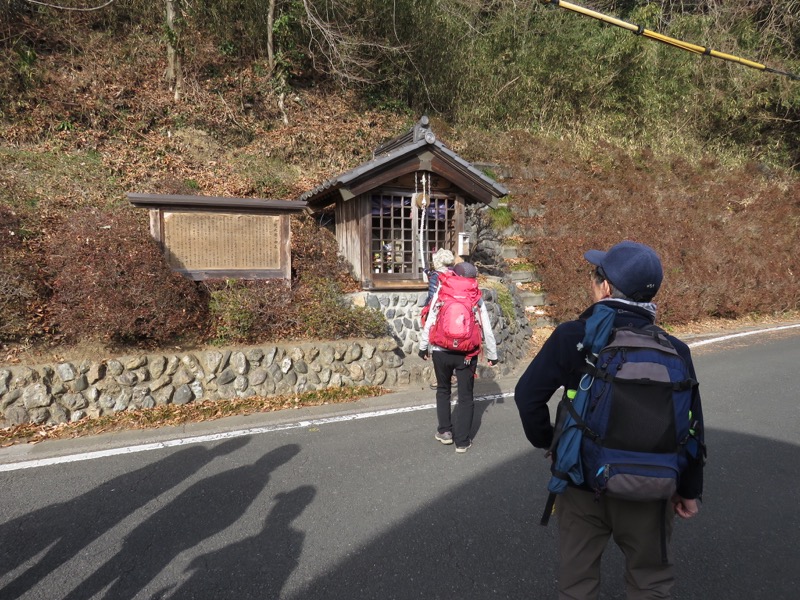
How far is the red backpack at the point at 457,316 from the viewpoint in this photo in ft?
14.8

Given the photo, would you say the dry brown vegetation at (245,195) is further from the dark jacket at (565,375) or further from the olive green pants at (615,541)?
the olive green pants at (615,541)

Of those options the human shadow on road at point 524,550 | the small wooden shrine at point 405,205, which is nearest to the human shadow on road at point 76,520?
the human shadow on road at point 524,550

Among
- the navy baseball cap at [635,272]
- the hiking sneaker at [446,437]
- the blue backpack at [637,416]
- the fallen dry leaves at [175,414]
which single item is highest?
the navy baseball cap at [635,272]

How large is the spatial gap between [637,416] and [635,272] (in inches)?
24.3

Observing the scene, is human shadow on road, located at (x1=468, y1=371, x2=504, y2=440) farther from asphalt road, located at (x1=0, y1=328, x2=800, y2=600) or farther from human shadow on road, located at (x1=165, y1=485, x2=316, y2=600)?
human shadow on road, located at (x1=165, y1=485, x2=316, y2=600)

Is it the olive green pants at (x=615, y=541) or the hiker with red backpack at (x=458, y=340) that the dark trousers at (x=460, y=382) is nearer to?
the hiker with red backpack at (x=458, y=340)

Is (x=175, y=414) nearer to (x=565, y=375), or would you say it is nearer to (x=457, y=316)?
(x=457, y=316)

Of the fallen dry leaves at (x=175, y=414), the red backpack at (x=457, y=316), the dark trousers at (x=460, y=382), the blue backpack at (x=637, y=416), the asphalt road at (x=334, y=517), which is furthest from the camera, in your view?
the fallen dry leaves at (x=175, y=414)

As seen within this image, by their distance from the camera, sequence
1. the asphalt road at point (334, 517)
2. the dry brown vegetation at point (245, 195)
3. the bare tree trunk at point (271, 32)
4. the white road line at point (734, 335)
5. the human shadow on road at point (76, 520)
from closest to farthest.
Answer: the asphalt road at point (334, 517) → the human shadow on road at point (76, 520) → the dry brown vegetation at point (245, 195) → the white road line at point (734, 335) → the bare tree trunk at point (271, 32)

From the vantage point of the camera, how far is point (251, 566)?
302 centimetres

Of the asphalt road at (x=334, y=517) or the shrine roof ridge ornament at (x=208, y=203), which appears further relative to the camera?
the shrine roof ridge ornament at (x=208, y=203)

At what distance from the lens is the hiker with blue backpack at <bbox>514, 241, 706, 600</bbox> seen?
1.91 meters

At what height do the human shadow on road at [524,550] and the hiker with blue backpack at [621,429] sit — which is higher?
the hiker with blue backpack at [621,429]

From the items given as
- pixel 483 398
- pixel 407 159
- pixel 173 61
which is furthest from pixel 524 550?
pixel 173 61
